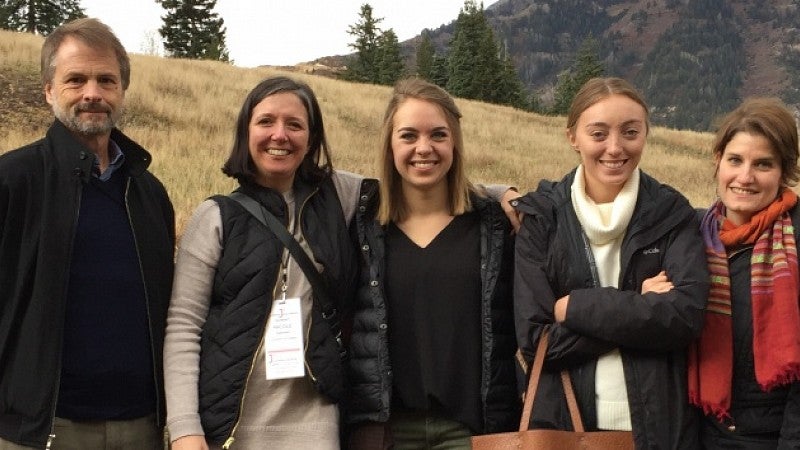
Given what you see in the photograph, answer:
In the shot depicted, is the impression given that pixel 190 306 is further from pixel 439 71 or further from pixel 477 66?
pixel 439 71

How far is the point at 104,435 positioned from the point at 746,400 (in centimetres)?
232

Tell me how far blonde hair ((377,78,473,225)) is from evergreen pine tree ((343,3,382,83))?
44.5 meters

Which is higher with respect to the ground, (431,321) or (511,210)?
(511,210)

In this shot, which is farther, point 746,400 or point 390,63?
point 390,63

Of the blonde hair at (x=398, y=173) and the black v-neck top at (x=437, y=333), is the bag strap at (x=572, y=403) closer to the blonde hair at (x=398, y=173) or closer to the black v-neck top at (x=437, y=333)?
the black v-neck top at (x=437, y=333)

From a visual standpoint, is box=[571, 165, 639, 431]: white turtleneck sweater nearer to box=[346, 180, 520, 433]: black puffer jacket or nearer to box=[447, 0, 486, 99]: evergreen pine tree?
box=[346, 180, 520, 433]: black puffer jacket

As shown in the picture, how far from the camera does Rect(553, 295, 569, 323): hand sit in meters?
2.75

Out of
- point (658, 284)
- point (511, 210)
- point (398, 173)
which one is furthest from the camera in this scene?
point (398, 173)

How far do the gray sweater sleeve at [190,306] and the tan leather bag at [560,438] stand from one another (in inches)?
42.6

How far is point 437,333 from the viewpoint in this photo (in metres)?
2.99

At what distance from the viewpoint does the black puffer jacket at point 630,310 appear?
261 centimetres

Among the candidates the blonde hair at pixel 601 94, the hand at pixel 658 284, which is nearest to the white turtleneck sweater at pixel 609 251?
the hand at pixel 658 284

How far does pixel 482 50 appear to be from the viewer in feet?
134

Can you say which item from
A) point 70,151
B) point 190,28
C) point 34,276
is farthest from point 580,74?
point 34,276
